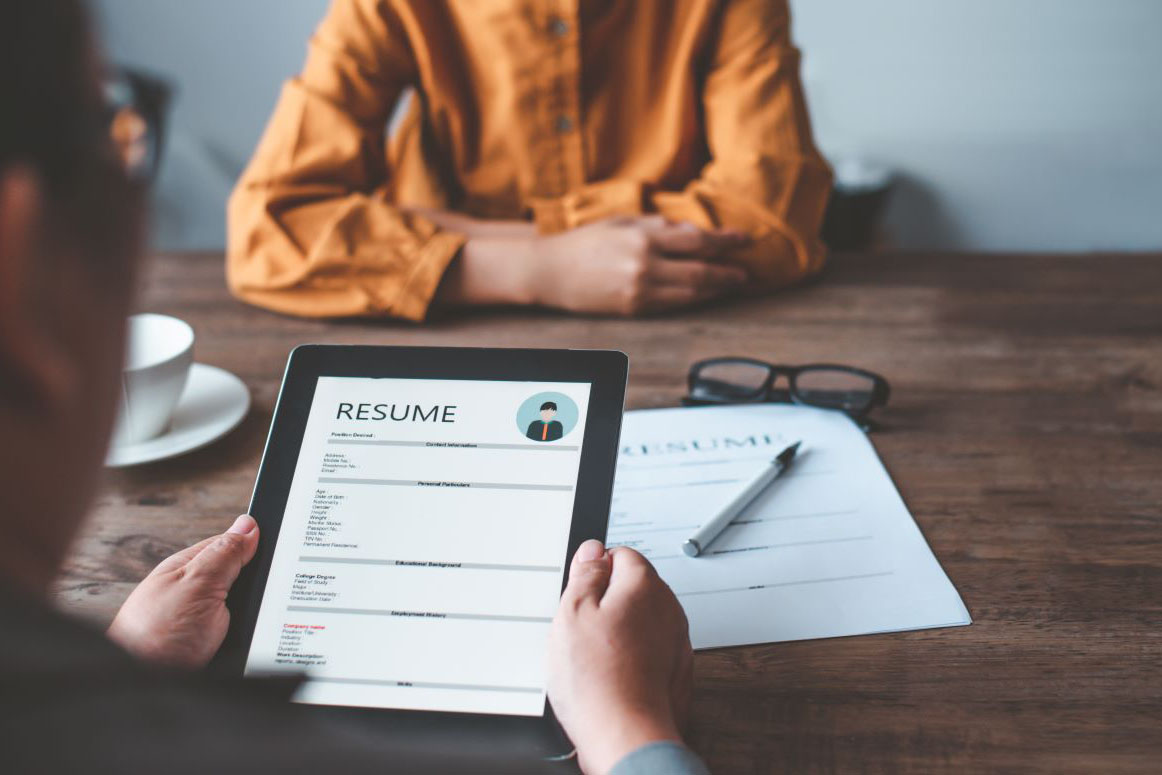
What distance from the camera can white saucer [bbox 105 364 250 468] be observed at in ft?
2.55

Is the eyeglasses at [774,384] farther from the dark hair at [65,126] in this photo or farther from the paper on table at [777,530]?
the dark hair at [65,126]

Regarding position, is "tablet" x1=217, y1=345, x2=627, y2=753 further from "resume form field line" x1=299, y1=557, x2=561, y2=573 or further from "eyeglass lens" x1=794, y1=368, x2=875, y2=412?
A: "eyeglass lens" x1=794, y1=368, x2=875, y2=412

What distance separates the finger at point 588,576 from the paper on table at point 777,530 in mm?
90

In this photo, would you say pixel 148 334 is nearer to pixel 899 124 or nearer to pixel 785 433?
→ pixel 785 433

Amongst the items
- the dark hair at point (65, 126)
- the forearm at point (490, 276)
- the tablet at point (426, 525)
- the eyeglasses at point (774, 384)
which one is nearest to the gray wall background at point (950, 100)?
the forearm at point (490, 276)

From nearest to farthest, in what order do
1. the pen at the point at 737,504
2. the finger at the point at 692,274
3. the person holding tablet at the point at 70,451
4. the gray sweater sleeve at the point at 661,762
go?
the person holding tablet at the point at 70,451
the gray sweater sleeve at the point at 661,762
the pen at the point at 737,504
the finger at the point at 692,274

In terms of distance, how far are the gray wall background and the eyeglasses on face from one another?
157cm

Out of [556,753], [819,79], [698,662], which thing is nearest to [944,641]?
[698,662]

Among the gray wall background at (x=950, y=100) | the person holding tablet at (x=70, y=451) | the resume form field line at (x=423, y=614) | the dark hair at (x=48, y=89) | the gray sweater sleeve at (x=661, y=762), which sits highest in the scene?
the dark hair at (x=48, y=89)

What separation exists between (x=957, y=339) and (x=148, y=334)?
80cm

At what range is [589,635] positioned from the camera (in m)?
0.50

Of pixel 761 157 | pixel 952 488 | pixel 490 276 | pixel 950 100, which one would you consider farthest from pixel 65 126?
pixel 950 100

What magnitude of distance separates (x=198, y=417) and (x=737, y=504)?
19.6 inches

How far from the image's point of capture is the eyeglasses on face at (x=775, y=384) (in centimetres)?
82
